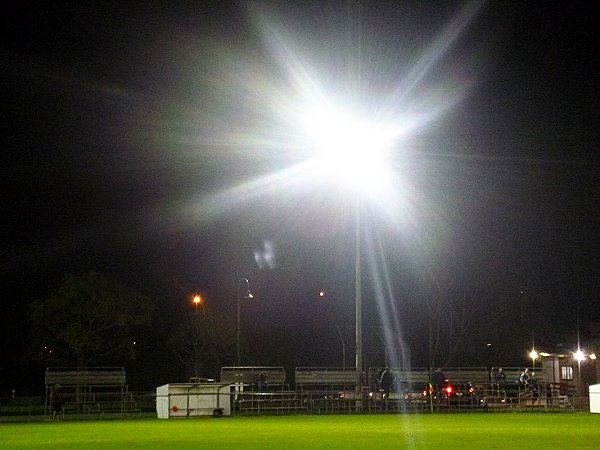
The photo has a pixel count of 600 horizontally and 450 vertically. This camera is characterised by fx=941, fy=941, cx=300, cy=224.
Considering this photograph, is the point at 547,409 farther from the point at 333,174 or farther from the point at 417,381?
the point at 333,174

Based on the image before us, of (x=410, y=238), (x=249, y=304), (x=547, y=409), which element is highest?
(x=410, y=238)

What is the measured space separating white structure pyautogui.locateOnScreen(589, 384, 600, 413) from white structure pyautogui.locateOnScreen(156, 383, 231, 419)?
15.6 metres

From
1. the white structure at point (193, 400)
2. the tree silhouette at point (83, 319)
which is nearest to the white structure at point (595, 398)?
the white structure at point (193, 400)

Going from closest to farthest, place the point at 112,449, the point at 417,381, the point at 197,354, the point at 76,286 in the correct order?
1. the point at 112,449
2. the point at 417,381
3. the point at 76,286
4. the point at 197,354

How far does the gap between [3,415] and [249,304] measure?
30.3 metres

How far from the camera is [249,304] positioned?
74.5m

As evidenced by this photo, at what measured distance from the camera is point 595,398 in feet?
132

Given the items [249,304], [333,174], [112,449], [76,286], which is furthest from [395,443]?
[249,304]

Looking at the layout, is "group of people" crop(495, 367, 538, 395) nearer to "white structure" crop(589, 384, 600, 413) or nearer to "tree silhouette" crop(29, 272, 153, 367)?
"white structure" crop(589, 384, 600, 413)

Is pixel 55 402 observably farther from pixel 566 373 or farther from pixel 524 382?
pixel 566 373

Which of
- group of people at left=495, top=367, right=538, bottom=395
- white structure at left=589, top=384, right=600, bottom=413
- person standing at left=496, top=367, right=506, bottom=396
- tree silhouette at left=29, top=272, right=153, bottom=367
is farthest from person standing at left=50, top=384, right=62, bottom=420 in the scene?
white structure at left=589, top=384, right=600, bottom=413

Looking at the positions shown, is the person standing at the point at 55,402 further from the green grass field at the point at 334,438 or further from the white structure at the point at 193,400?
the green grass field at the point at 334,438

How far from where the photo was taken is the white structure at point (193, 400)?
39719mm

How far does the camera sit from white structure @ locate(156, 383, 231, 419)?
39.7m
